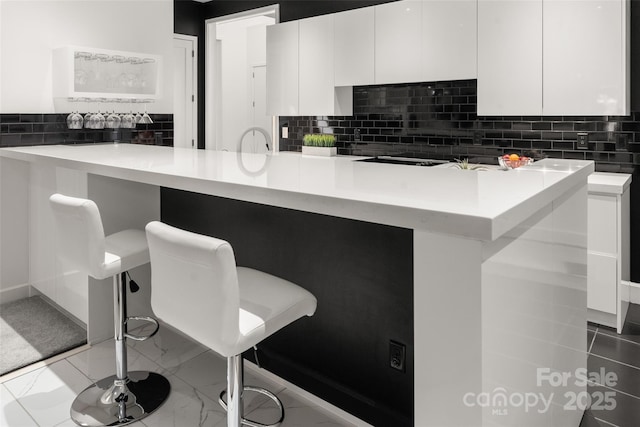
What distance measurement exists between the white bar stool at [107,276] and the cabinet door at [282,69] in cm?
280

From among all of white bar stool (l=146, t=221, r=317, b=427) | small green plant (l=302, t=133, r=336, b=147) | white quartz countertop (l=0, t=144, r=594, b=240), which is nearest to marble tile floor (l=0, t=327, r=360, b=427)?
white bar stool (l=146, t=221, r=317, b=427)

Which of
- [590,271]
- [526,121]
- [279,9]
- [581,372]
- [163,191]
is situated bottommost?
[581,372]

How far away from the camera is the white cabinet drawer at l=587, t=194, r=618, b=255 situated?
3.00m

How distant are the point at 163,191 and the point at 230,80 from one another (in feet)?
13.6

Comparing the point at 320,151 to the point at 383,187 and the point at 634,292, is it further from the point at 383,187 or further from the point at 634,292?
the point at 383,187

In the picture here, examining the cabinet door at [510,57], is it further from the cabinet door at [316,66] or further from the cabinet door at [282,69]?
the cabinet door at [282,69]

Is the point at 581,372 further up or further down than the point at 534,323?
further down

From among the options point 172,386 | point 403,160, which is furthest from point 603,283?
point 172,386

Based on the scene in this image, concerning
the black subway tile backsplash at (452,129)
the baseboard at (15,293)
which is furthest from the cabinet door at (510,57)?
the baseboard at (15,293)

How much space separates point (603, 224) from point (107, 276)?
282 centimetres

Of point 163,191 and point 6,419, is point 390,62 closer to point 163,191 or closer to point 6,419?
point 163,191

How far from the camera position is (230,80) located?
6.69 metres

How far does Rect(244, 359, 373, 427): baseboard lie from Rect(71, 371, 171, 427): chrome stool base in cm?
42

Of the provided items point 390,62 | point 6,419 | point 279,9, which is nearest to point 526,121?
point 390,62
